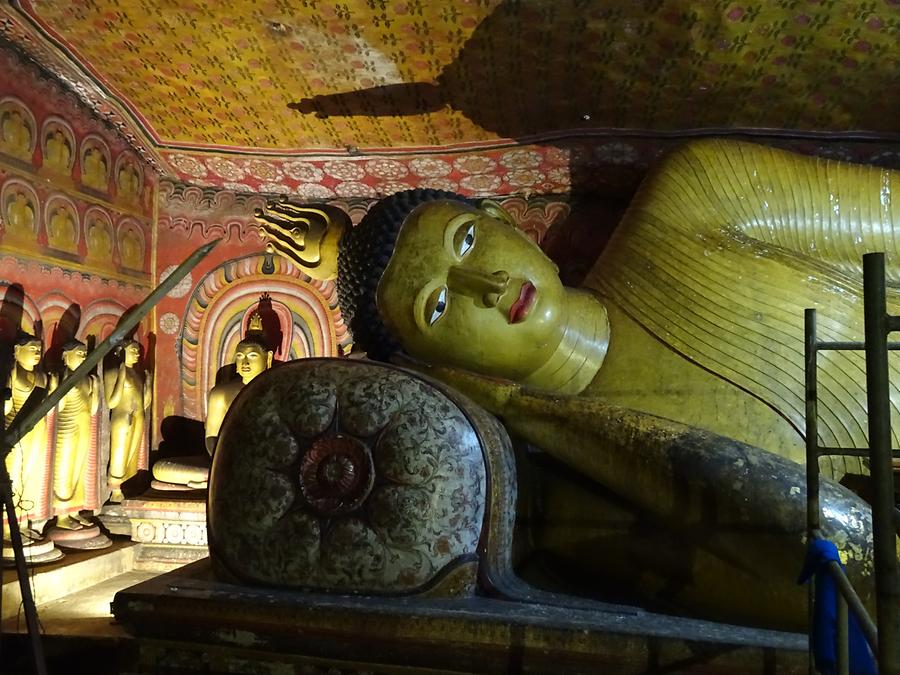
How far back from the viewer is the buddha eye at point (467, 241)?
102 inches

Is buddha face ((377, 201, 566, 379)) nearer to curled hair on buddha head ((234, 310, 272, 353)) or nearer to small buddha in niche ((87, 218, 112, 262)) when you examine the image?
curled hair on buddha head ((234, 310, 272, 353))

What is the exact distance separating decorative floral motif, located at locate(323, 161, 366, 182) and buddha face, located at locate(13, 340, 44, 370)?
192cm

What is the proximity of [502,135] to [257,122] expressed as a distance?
1.40 metres

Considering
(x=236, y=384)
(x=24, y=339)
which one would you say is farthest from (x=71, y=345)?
(x=236, y=384)

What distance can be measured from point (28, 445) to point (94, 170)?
5.67 feet

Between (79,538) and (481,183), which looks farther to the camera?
(481,183)

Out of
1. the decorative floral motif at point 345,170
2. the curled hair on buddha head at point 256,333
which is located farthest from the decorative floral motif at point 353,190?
the curled hair on buddha head at point 256,333

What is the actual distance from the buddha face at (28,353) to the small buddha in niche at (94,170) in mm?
1115

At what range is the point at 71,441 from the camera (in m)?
4.30

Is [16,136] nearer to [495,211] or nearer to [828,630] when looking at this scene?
[495,211]

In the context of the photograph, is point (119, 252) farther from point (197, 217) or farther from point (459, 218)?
point (459, 218)

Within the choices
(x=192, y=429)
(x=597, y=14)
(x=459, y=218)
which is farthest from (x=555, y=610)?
(x=192, y=429)

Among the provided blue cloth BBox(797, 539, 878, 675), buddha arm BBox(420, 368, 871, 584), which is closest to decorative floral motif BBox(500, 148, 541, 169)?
buddha arm BBox(420, 368, 871, 584)

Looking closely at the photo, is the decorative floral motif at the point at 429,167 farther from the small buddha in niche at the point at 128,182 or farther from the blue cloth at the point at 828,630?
the blue cloth at the point at 828,630
